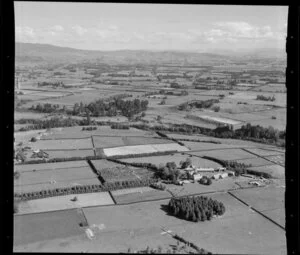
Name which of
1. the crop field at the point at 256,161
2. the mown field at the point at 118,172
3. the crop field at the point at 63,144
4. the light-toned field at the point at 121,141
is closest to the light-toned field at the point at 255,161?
the crop field at the point at 256,161

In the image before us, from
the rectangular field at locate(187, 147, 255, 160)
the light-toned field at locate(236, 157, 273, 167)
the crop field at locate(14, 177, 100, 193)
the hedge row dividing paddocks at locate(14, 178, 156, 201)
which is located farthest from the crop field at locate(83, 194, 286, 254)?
the rectangular field at locate(187, 147, 255, 160)

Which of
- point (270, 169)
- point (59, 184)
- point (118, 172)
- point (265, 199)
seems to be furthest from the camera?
point (270, 169)

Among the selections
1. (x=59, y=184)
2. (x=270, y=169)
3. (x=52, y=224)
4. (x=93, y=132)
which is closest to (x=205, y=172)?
(x=270, y=169)

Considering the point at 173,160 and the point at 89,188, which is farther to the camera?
the point at 173,160

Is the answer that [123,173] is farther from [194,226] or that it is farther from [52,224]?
[194,226]

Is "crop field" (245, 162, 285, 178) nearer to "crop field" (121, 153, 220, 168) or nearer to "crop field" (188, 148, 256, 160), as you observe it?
"crop field" (188, 148, 256, 160)

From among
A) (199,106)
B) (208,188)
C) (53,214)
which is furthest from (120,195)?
(199,106)
